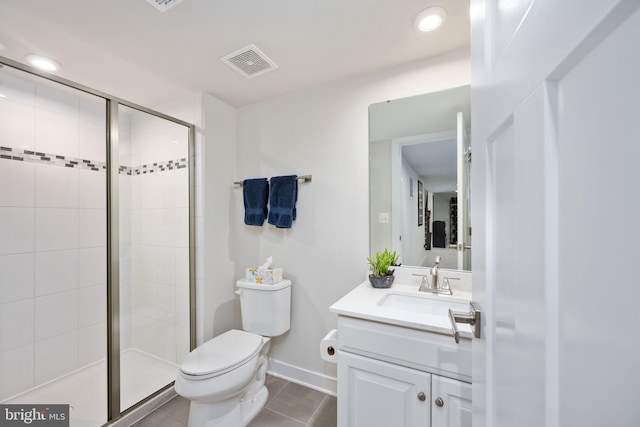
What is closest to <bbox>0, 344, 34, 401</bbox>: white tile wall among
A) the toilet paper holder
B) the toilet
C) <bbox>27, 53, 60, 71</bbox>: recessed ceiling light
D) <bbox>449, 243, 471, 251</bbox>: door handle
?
the toilet

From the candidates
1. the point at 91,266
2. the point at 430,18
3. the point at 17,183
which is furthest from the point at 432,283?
the point at 17,183

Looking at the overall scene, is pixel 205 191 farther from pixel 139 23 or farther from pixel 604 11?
pixel 604 11

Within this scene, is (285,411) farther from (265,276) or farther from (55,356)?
(55,356)

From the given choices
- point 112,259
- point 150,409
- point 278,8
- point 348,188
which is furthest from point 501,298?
point 150,409

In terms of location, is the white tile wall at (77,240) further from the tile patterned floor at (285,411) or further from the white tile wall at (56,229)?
the tile patterned floor at (285,411)

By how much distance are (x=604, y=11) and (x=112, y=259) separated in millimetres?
2139

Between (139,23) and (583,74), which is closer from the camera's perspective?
(583,74)

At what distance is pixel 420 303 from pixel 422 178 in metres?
0.75

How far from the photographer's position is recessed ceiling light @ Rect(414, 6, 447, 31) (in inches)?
48.7

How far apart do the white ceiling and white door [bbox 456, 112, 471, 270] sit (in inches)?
19.7

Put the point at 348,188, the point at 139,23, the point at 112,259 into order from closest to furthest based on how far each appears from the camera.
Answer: the point at 139,23, the point at 112,259, the point at 348,188

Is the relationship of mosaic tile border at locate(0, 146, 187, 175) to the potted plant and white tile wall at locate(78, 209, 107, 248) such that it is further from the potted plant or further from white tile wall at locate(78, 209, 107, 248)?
the potted plant

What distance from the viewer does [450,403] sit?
987 mm

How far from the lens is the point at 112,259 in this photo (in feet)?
5.33
